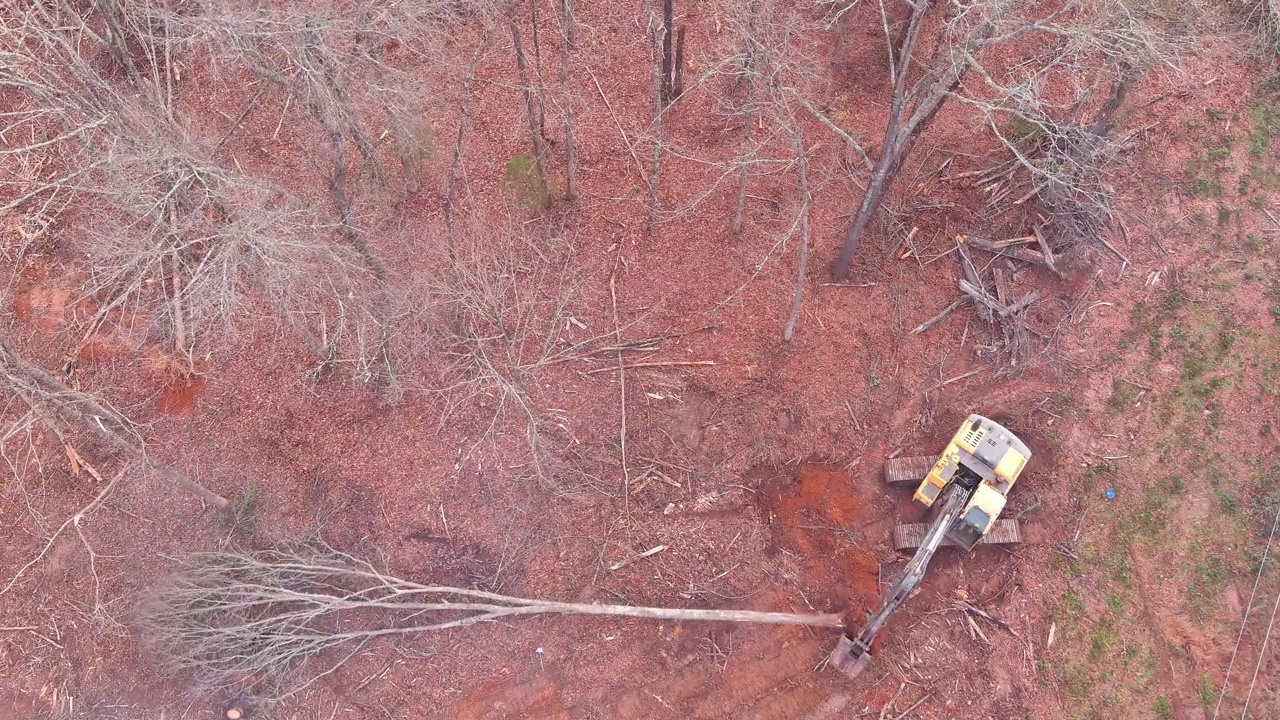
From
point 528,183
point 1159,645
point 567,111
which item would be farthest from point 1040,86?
point 528,183

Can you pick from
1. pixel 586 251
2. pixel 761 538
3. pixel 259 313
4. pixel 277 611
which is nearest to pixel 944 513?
pixel 761 538

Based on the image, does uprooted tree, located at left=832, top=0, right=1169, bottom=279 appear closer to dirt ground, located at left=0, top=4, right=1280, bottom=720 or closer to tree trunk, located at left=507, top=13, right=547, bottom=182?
dirt ground, located at left=0, top=4, right=1280, bottom=720

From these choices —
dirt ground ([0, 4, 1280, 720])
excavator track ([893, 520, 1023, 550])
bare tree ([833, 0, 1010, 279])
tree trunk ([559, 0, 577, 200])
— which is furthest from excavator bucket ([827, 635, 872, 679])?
tree trunk ([559, 0, 577, 200])

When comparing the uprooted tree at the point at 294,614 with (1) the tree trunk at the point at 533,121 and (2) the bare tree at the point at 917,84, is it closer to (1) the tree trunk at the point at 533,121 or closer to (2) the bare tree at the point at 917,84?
(2) the bare tree at the point at 917,84

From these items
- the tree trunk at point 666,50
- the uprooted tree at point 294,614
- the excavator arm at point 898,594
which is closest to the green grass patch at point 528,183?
the tree trunk at point 666,50

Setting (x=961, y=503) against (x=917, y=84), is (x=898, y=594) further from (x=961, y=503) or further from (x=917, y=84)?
(x=917, y=84)

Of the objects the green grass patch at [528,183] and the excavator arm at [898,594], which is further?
the green grass patch at [528,183]

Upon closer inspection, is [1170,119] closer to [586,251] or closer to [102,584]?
[586,251]
